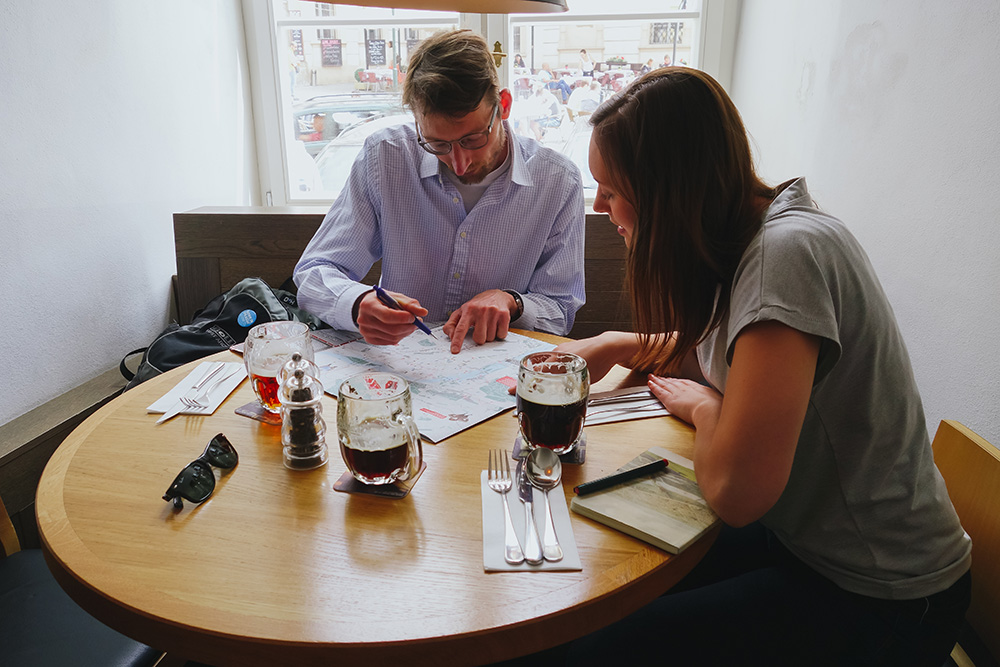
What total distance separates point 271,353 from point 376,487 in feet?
1.12

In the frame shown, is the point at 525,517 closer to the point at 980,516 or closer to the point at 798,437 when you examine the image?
the point at 798,437

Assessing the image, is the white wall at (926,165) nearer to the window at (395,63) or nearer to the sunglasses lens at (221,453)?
the sunglasses lens at (221,453)

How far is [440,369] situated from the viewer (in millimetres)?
1275

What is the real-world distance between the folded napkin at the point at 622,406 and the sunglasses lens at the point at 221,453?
1.79 ft

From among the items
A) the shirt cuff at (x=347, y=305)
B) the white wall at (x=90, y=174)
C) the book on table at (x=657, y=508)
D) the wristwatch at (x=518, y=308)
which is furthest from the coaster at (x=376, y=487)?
the white wall at (x=90, y=174)

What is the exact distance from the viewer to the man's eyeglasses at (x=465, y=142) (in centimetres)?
159

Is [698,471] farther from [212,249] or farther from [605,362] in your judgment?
[212,249]

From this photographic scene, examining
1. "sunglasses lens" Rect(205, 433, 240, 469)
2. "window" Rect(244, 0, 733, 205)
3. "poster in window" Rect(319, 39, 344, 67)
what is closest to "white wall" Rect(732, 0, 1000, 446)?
"sunglasses lens" Rect(205, 433, 240, 469)

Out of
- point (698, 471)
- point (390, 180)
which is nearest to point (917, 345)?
point (698, 471)

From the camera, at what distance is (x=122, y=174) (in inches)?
91.0

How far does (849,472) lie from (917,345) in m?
1.00

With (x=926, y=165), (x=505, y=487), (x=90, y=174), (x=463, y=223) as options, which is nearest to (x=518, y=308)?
(x=463, y=223)

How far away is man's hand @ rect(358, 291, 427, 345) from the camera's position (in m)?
1.33

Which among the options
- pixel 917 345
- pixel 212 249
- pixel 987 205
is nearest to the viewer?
pixel 987 205
